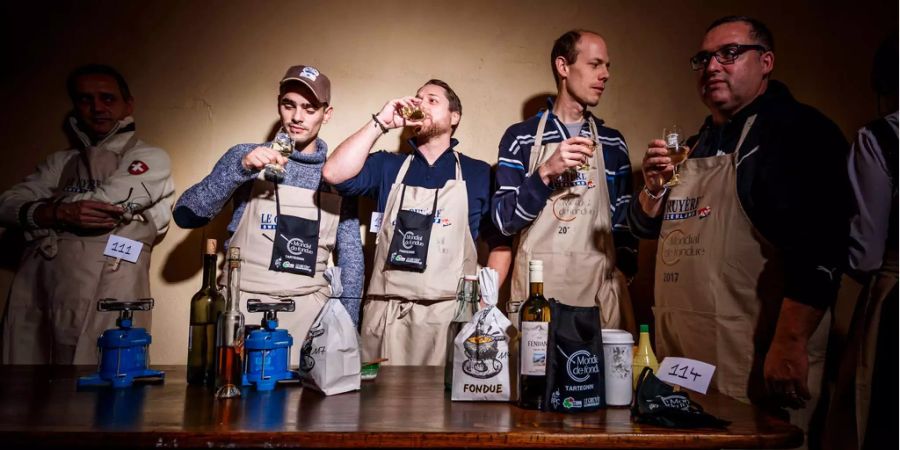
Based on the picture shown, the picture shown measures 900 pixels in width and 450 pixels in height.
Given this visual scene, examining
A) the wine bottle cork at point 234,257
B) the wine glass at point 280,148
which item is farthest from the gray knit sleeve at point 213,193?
the wine bottle cork at point 234,257

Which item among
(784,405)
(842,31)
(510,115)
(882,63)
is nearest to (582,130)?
(510,115)

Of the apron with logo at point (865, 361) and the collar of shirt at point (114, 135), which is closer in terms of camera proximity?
the apron with logo at point (865, 361)

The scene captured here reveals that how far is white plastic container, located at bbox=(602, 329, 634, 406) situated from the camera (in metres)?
1.32

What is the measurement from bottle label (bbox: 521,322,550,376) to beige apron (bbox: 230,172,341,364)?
1550mm

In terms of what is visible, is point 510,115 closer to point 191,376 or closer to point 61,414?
point 191,376

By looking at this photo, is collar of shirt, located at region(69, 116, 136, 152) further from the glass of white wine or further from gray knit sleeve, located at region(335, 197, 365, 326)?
the glass of white wine

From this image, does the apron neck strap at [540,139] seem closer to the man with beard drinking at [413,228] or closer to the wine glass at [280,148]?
the man with beard drinking at [413,228]

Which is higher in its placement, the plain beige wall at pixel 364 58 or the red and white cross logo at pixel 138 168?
the plain beige wall at pixel 364 58

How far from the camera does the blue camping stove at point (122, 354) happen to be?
58.5 inches

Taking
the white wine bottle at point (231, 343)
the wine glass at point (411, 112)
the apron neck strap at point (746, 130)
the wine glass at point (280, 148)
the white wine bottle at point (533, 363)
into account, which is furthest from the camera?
the wine glass at point (411, 112)

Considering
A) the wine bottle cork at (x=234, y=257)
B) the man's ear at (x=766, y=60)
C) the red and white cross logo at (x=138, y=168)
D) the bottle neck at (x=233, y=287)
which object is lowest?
the bottle neck at (x=233, y=287)

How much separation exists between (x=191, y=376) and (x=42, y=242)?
1781 millimetres

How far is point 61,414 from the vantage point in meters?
1.19

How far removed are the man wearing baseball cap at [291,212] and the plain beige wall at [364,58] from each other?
35 centimetres
